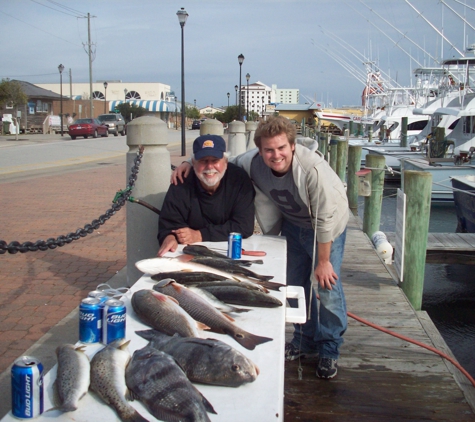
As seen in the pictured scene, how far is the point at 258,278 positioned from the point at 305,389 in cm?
103

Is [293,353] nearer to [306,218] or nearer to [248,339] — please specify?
[306,218]

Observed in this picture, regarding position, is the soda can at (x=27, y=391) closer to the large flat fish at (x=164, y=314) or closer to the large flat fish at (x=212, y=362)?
the large flat fish at (x=212, y=362)

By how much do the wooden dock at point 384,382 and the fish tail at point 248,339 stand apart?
1248mm

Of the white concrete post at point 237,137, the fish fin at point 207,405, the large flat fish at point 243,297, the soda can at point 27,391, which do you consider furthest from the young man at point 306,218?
the white concrete post at point 237,137

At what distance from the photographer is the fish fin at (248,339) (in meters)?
2.28

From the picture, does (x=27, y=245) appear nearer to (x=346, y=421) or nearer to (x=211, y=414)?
(x=211, y=414)

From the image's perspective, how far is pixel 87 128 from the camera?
39500 millimetres

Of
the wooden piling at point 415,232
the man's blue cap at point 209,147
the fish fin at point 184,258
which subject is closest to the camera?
the fish fin at point 184,258

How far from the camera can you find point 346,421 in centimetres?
327

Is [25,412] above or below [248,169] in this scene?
below

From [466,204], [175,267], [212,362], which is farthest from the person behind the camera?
[466,204]

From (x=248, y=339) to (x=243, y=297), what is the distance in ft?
1.43

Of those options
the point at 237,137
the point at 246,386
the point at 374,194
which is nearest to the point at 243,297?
the point at 246,386

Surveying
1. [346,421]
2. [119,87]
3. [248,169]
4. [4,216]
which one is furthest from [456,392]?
[119,87]
